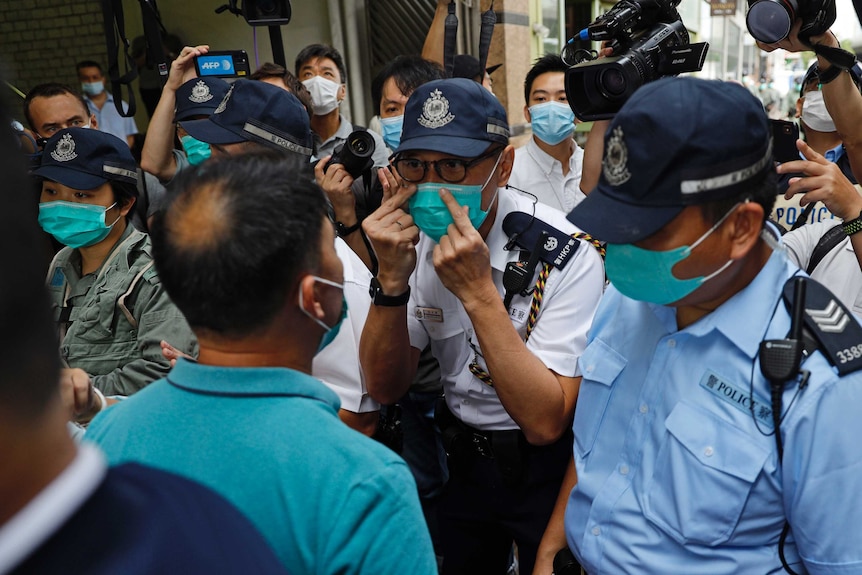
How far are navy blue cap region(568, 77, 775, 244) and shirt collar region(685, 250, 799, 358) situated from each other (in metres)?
0.19

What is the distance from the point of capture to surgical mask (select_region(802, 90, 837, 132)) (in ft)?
10.1

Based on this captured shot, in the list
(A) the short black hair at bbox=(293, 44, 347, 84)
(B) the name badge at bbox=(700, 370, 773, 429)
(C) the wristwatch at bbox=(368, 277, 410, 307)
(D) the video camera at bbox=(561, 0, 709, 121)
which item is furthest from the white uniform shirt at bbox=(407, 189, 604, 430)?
(A) the short black hair at bbox=(293, 44, 347, 84)

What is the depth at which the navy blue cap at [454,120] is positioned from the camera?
198cm

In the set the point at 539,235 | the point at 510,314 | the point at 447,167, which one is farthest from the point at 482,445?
the point at 447,167

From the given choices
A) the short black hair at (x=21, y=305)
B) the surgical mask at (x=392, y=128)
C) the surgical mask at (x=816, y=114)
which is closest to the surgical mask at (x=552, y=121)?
the surgical mask at (x=392, y=128)

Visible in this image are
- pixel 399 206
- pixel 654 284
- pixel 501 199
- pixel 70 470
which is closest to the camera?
pixel 70 470

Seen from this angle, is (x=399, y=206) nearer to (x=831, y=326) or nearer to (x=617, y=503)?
(x=617, y=503)

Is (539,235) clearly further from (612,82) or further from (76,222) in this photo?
(76,222)

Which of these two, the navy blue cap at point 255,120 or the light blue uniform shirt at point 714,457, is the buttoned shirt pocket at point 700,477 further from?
the navy blue cap at point 255,120

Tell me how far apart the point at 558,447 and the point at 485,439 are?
A: 0.22 meters

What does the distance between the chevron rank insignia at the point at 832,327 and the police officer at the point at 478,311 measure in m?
0.67

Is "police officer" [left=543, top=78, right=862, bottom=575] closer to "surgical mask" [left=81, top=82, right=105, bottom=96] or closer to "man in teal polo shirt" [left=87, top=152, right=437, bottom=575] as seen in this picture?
"man in teal polo shirt" [left=87, top=152, right=437, bottom=575]

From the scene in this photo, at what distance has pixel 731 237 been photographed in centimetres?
132

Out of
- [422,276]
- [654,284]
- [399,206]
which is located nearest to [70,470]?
[654,284]
